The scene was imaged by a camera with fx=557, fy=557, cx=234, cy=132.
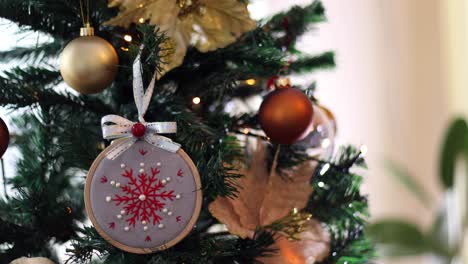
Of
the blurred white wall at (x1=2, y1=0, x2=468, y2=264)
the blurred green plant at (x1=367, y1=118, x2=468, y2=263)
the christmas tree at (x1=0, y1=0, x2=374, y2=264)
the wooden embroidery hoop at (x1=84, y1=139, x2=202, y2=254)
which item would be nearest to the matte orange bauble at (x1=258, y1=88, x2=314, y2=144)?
the christmas tree at (x1=0, y1=0, x2=374, y2=264)

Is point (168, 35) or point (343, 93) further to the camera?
point (343, 93)

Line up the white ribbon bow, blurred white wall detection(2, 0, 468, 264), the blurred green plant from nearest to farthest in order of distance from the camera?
the white ribbon bow → the blurred green plant → blurred white wall detection(2, 0, 468, 264)

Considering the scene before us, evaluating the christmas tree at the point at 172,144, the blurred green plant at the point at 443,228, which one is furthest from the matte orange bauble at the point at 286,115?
the blurred green plant at the point at 443,228

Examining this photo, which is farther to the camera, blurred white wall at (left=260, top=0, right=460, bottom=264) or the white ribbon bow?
blurred white wall at (left=260, top=0, right=460, bottom=264)

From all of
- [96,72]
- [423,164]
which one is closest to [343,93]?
[423,164]

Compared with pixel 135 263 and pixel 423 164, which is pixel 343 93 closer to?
pixel 423 164

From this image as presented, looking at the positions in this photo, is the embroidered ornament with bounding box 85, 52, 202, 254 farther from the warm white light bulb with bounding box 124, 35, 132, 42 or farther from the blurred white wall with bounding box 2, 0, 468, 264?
the blurred white wall with bounding box 2, 0, 468, 264
